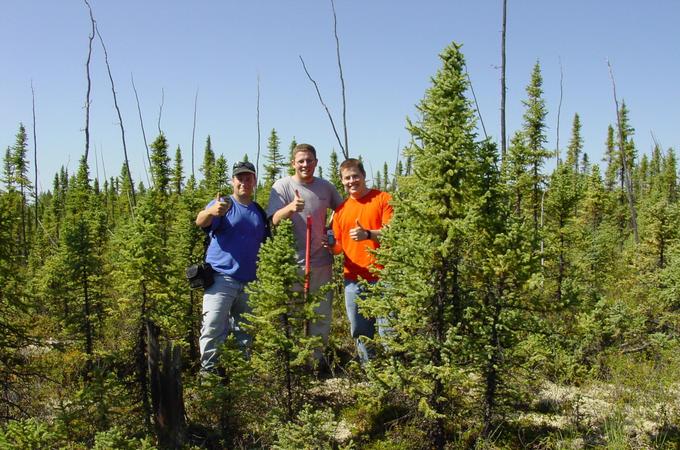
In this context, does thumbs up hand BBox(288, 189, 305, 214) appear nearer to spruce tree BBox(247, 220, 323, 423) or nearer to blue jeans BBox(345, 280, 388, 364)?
spruce tree BBox(247, 220, 323, 423)

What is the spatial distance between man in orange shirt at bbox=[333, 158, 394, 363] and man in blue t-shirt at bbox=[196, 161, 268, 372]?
4.26 ft

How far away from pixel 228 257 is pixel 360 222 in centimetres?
203

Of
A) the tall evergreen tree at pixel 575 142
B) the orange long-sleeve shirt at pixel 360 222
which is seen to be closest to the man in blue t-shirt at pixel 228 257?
the orange long-sleeve shirt at pixel 360 222

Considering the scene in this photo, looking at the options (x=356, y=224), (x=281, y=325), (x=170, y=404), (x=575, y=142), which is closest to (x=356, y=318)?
(x=281, y=325)

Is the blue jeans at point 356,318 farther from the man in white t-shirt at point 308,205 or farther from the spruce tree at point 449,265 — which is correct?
the spruce tree at point 449,265

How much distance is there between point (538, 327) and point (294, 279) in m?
3.16

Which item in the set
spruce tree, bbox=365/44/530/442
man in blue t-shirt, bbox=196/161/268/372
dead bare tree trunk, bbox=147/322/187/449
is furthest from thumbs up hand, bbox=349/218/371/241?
dead bare tree trunk, bbox=147/322/187/449

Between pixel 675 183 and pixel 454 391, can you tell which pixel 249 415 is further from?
pixel 675 183

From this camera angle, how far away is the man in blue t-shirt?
21.9 ft

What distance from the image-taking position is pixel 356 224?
6.62 meters

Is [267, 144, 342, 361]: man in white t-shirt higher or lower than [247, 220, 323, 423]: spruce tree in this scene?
higher

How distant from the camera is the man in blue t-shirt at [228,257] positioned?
6.68 meters

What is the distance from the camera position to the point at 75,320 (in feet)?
38.6

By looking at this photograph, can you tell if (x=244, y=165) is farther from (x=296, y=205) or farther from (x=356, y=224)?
(x=356, y=224)
